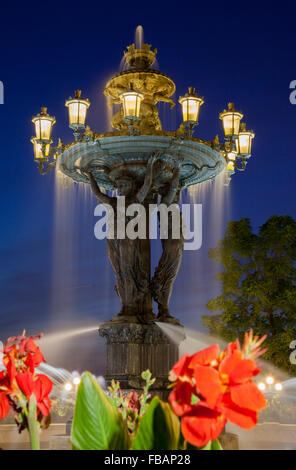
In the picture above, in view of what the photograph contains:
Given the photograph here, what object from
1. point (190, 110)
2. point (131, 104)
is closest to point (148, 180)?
point (190, 110)

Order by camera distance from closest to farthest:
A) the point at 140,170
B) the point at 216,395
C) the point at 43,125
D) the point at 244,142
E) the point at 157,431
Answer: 1. the point at 216,395
2. the point at 157,431
3. the point at 43,125
4. the point at 140,170
5. the point at 244,142

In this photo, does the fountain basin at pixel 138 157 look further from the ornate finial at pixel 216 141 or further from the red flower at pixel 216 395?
the red flower at pixel 216 395

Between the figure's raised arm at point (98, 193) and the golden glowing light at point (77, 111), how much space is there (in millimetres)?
1245

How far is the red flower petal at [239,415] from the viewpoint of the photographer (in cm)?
127

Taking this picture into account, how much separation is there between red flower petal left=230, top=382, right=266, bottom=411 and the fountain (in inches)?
270

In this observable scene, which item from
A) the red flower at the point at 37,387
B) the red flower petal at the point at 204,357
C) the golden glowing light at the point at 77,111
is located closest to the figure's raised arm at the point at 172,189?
the golden glowing light at the point at 77,111

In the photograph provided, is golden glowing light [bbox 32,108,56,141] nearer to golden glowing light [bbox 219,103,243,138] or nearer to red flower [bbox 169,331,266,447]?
golden glowing light [bbox 219,103,243,138]

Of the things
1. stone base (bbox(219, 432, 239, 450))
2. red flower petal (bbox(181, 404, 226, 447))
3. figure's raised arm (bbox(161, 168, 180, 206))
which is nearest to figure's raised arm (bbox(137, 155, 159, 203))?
figure's raised arm (bbox(161, 168, 180, 206))

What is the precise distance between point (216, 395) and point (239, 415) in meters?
0.07

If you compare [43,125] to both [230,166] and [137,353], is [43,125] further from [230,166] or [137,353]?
[137,353]

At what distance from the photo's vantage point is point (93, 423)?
1.35 metres

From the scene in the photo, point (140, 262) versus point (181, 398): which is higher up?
point (140, 262)
